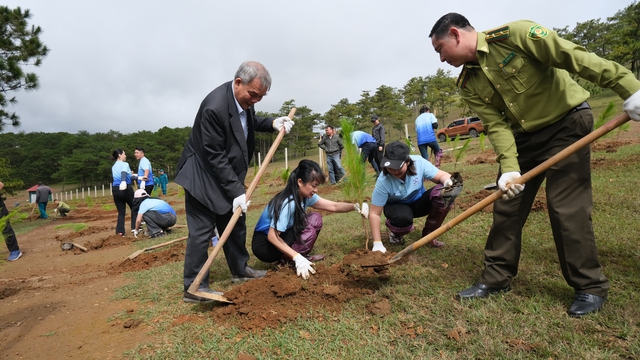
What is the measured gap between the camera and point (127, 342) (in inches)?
93.1

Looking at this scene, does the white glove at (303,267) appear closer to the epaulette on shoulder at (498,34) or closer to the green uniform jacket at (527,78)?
the green uniform jacket at (527,78)

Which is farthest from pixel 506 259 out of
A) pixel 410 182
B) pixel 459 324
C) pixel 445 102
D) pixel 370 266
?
pixel 445 102

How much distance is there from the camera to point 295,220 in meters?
3.20

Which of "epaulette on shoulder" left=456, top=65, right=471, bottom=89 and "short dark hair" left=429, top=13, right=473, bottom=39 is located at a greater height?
"short dark hair" left=429, top=13, right=473, bottom=39

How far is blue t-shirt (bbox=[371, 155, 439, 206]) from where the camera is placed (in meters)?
3.37

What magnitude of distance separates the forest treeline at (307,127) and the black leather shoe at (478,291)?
52.3ft

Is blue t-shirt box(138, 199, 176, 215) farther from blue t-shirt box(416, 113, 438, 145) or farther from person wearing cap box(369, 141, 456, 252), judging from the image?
blue t-shirt box(416, 113, 438, 145)

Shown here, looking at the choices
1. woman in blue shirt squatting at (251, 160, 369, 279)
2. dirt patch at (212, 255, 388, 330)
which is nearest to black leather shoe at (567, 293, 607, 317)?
dirt patch at (212, 255, 388, 330)

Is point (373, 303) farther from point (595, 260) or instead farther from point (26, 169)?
point (26, 169)

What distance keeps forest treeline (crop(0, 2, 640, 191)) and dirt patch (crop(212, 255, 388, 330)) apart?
14637mm

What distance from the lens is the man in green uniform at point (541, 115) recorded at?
2.00 m

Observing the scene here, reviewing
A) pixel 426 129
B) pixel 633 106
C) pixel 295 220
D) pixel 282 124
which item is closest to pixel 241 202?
pixel 295 220

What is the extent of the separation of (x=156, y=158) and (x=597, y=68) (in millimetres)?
54256

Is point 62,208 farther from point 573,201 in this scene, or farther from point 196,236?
point 573,201
